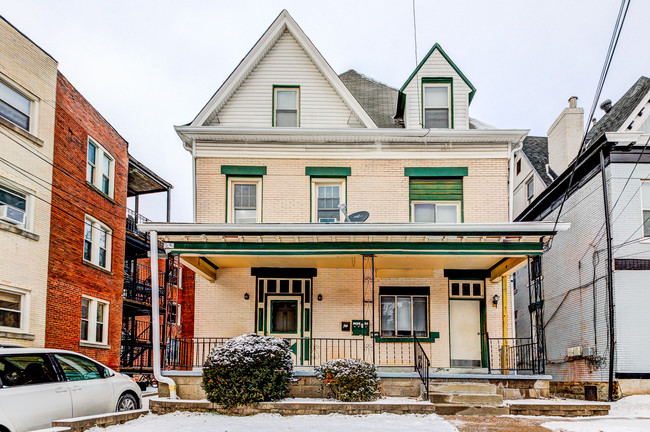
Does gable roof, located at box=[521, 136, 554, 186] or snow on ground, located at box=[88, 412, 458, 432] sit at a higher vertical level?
gable roof, located at box=[521, 136, 554, 186]

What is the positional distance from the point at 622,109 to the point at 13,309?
1878 centimetres

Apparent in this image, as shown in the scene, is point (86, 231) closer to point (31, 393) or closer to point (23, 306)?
point (23, 306)

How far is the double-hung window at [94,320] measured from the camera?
22891 mm

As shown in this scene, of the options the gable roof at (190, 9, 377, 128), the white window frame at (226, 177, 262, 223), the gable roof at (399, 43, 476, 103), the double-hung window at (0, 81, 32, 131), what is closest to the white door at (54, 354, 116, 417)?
the white window frame at (226, 177, 262, 223)

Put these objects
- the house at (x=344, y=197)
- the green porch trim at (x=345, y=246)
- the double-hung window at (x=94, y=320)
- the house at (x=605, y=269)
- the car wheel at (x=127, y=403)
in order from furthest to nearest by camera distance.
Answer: the double-hung window at (x=94, y=320), the house at (x=344, y=197), the house at (x=605, y=269), the green porch trim at (x=345, y=246), the car wheel at (x=127, y=403)

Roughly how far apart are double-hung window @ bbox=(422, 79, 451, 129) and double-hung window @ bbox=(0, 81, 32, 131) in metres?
11.7

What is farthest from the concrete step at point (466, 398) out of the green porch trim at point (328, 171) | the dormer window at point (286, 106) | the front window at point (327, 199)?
the dormer window at point (286, 106)

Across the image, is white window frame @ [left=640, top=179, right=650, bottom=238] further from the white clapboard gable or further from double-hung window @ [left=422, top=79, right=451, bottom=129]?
double-hung window @ [left=422, top=79, right=451, bottom=129]

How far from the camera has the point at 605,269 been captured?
625 inches

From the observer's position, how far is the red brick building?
20.8m

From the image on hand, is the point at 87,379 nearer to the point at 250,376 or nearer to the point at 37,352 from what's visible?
the point at 37,352

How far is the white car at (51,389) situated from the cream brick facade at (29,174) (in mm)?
7355

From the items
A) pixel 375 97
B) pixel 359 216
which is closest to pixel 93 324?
pixel 359 216

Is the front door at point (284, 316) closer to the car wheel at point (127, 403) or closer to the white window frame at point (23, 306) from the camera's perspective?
the car wheel at point (127, 403)
